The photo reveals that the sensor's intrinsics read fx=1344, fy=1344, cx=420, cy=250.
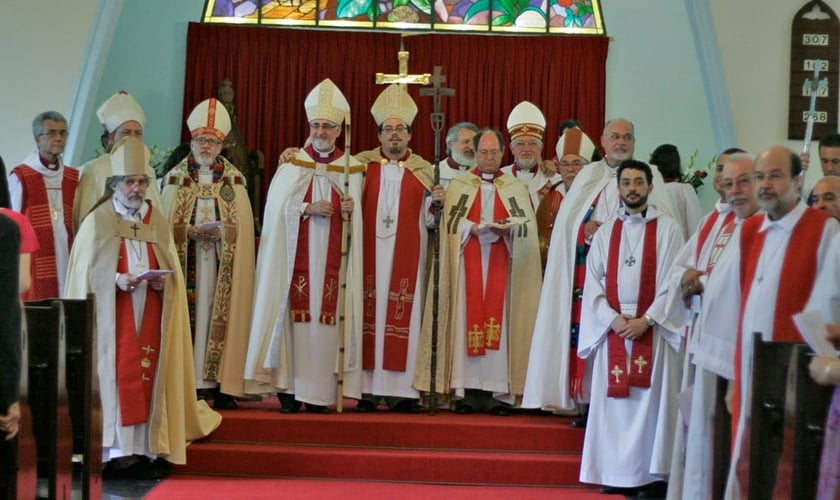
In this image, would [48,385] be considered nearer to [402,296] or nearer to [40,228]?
[40,228]

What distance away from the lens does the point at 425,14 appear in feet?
49.6

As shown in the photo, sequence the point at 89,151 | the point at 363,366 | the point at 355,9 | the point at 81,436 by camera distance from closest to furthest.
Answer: the point at 81,436
the point at 363,366
the point at 89,151
the point at 355,9

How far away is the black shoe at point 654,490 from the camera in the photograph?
A: 330 inches

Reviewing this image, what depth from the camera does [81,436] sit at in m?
6.78

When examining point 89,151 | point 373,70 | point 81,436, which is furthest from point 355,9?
point 81,436

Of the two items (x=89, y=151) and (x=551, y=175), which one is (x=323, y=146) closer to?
(x=551, y=175)

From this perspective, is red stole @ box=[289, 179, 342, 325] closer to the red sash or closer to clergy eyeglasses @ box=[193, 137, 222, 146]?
clergy eyeglasses @ box=[193, 137, 222, 146]

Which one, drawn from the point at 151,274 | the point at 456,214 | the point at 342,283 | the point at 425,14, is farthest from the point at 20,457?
the point at 425,14

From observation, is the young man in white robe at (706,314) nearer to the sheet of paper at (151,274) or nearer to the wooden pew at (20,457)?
the sheet of paper at (151,274)

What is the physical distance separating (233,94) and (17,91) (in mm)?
3983

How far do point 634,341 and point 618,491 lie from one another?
951 mm

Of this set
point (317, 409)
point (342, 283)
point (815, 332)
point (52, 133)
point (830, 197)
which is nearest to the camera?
point (815, 332)

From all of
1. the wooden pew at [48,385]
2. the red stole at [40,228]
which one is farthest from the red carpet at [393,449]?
the wooden pew at [48,385]

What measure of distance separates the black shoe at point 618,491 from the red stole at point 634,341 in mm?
573
